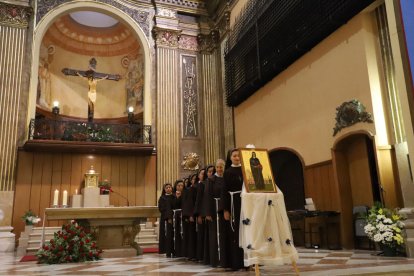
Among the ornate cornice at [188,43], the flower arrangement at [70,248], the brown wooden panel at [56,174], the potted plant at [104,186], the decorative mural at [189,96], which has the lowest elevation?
the flower arrangement at [70,248]

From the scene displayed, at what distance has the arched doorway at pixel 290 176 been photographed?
9.34m

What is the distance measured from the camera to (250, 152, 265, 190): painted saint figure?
4.31 metres

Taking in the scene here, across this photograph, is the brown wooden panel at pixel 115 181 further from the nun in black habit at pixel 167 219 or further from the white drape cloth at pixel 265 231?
the white drape cloth at pixel 265 231

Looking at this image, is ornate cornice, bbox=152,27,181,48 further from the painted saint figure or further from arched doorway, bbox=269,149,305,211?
the painted saint figure

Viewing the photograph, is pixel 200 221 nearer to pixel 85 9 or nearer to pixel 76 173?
pixel 76 173

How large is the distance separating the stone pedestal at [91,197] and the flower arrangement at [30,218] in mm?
1234

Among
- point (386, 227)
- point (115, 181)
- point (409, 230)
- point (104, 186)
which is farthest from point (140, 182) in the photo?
point (409, 230)

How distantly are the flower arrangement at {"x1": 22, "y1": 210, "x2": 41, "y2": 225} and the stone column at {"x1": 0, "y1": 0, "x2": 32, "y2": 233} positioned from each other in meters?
0.67

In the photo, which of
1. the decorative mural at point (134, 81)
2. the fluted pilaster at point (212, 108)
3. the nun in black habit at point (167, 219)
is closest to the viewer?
the nun in black habit at point (167, 219)

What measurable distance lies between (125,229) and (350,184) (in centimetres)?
438

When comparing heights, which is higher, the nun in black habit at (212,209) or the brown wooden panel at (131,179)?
the brown wooden panel at (131,179)

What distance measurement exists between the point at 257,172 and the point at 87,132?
8.91 metres

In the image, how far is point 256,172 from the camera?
4355 millimetres

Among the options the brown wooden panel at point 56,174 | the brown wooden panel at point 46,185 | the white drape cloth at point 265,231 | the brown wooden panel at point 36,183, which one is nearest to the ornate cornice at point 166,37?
the brown wooden panel at point 56,174
